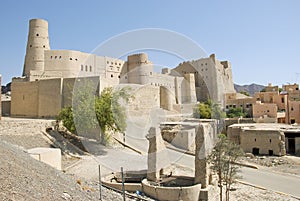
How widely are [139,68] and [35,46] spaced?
11.3 m

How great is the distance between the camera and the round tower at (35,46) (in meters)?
23.2

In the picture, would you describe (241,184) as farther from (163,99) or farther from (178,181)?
(163,99)

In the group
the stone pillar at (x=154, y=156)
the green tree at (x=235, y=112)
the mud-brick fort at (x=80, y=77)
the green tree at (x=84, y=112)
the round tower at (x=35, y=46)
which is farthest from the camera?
the green tree at (x=235, y=112)

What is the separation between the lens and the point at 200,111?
2842 centimetres

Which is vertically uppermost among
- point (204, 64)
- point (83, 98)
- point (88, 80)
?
point (204, 64)

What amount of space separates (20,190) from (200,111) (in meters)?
25.3

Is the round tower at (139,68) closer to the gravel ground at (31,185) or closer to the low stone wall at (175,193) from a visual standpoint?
the low stone wall at (175,193)

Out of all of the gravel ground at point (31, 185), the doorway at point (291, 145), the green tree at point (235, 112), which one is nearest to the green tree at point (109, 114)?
the gravel ground at point (31, 185)

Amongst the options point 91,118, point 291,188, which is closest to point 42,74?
point 91,118

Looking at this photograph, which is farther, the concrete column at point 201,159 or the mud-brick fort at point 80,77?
the mud-brick fort at point 80,77

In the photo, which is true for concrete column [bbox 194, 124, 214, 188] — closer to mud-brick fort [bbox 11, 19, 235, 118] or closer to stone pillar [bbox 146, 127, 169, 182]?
stone pillar [bbox 146, 127, 169, 182]

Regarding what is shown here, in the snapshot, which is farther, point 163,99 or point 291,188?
point 163,99

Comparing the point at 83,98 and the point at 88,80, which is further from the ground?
the point at 88,80

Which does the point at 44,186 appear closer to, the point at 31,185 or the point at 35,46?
the point at 31,185
